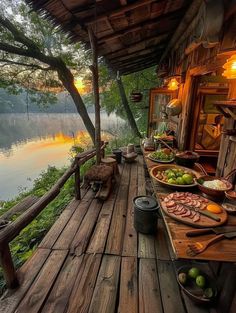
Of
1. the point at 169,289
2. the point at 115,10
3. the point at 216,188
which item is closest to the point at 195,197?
the point at 216,188

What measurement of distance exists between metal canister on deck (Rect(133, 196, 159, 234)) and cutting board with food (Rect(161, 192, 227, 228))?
2.07 feet

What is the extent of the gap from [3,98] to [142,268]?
1403 inches

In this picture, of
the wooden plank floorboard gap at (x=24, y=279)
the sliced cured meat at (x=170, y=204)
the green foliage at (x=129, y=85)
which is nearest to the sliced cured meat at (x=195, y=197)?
the sliced cured meat at (x=170, y=204)

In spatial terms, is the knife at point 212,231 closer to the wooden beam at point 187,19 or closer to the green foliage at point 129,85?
the wooden beam at point 187,19

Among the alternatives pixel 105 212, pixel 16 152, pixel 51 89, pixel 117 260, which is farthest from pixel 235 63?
pixel 16 152

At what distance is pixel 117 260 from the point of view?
2297 mm

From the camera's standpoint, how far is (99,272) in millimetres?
2129

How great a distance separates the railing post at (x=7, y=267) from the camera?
5.96 ft

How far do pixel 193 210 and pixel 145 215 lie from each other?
0.93 meters

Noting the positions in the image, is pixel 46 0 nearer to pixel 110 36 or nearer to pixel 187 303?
pixel 110 36

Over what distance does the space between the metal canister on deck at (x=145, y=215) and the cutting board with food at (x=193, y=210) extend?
63 cm

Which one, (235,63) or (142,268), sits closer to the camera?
(235,63)

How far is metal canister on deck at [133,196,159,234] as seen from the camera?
2.56 m

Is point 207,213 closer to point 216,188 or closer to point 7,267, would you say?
point 216,188
